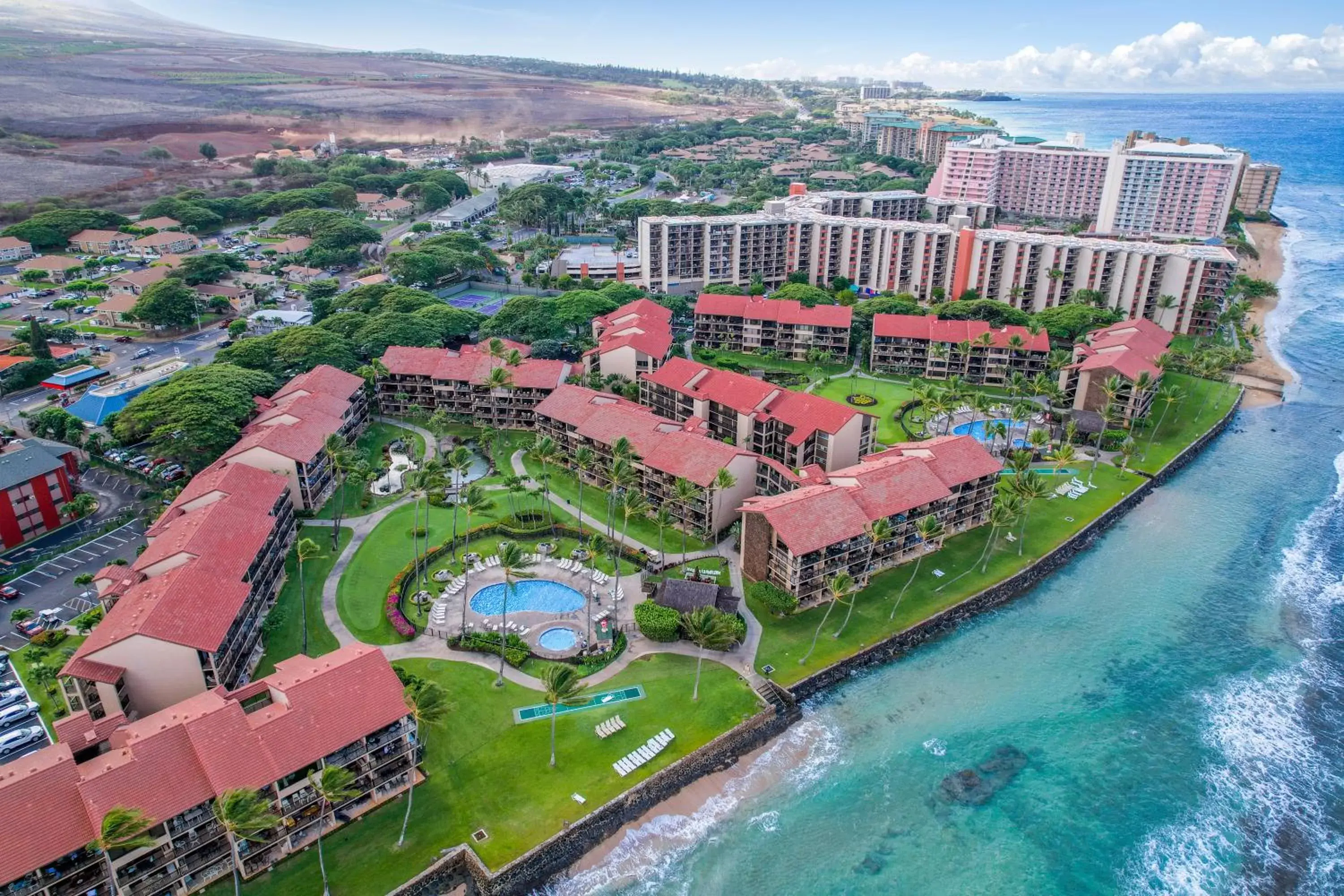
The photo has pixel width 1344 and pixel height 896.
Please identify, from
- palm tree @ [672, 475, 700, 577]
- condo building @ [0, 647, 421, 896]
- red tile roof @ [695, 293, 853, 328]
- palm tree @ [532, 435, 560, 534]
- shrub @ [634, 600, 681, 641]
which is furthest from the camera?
red tile roof @ [695, 293, 853, 328]

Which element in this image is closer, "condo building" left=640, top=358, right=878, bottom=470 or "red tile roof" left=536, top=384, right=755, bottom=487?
"red tile roof" left=536, top=384, right=755, bottom=487

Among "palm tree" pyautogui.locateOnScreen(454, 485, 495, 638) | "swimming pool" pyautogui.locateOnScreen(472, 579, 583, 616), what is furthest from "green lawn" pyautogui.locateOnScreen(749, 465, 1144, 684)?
"palm tree" pyautogui.locateOnScreen(454, 485, 495, 638)

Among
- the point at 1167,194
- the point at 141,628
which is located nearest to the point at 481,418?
the point at 141,628

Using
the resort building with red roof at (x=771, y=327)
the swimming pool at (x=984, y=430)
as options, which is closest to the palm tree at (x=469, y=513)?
the swimming pool at (x=984, y=430)

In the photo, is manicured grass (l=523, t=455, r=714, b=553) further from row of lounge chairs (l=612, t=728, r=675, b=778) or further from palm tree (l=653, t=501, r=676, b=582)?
row of lounge chairs (l=612, t=728, r=675, b=778)

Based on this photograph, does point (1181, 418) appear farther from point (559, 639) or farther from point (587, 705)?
point (587, 705)

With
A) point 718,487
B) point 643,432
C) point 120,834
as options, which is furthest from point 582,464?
point 120,834

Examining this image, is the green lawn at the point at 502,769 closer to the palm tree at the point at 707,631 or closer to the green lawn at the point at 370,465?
the palm tree at the point at 707,631
